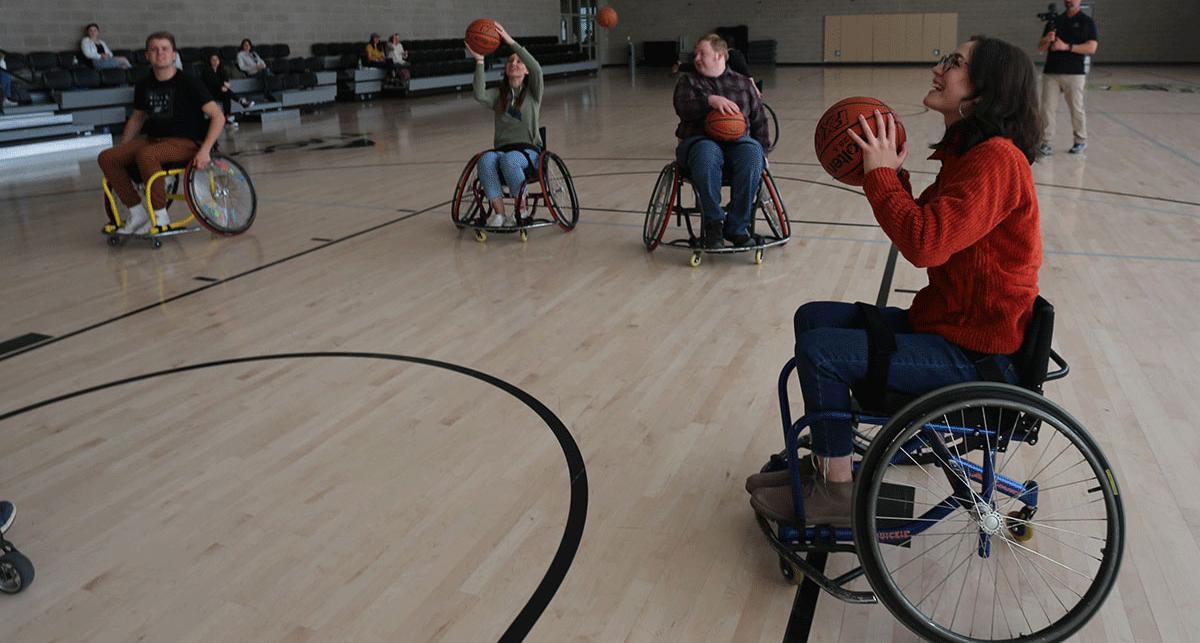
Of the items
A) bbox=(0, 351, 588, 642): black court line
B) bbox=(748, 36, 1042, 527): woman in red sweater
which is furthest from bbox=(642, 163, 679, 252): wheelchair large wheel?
bbox=(748, 36, 1042, 527): woman in red sweater

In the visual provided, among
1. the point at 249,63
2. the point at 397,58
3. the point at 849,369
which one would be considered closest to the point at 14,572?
the point at 849,369

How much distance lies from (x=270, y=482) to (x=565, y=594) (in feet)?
3.20

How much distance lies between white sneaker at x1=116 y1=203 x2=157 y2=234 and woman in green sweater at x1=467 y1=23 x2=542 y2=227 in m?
2.00

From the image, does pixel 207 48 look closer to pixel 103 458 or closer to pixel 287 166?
pixel 287 166

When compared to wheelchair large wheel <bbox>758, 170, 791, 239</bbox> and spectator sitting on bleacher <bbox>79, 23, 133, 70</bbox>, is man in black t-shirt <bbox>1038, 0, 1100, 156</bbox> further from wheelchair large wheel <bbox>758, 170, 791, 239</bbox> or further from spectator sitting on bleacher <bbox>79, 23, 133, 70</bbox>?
spectator sitting on bleacher <bbox>79, 23, 133, 70</bbox>

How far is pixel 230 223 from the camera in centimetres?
537

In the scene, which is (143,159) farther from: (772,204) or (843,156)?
(843,156)

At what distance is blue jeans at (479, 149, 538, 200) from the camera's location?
4855mm

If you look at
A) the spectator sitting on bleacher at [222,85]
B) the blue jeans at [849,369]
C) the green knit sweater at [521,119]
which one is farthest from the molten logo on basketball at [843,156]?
the spectator sitting on bleacher at [222,85]

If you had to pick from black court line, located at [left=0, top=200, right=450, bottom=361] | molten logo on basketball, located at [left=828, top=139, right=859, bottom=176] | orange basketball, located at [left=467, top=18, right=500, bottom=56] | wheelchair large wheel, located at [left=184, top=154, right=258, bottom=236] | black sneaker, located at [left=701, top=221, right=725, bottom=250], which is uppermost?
orange basketball, located at [left=467, top=18, right=500, bottom=56]

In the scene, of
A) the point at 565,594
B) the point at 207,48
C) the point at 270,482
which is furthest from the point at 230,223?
the point at 207,48

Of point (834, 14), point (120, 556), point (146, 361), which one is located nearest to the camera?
point (120, 556)

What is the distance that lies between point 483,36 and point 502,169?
73 cm

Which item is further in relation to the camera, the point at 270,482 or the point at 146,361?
the point at 146,361
